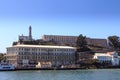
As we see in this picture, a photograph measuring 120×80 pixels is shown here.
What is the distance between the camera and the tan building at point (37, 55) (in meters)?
73.4

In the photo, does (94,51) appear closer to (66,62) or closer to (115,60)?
(115,60)

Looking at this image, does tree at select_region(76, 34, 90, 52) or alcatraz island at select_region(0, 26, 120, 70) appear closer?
alcatraz island at select_region(0, 26, 120, 70)

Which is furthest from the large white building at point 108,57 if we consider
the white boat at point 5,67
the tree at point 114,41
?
the white boat at point 5,67

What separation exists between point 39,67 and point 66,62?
1213 cm

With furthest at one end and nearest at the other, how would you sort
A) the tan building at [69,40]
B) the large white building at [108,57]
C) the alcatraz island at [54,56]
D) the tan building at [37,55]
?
the tan building at [69,40], the large white building at [108,57], the tan building at [37,55], the alcatraz island at [54,56]

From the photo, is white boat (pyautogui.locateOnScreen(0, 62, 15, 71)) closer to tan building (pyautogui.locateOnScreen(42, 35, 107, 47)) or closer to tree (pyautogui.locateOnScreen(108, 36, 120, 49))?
tan building (pyautogui.locateOnScreen(42, 35, 107, 47))

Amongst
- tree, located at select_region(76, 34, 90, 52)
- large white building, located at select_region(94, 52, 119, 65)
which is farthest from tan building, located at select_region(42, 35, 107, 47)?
large white building, located at select_region(94, 52, 119, 65)

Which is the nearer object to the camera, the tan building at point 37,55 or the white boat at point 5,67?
the white boat at point 5,67

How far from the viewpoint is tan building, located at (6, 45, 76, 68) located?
7338 cm

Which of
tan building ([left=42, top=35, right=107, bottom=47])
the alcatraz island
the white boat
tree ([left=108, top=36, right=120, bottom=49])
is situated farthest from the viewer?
tree ([left=108, top=36, right=120, bottom=49])

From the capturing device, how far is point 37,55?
2970 inches

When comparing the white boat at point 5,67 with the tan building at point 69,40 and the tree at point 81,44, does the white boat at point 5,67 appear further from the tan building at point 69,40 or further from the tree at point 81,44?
the tan building at point 69,40

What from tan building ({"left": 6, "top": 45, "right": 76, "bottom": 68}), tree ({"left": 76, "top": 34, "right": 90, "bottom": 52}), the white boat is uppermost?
tree ({"left": 76, "top": 34, "right": 90, "bottom": 52})

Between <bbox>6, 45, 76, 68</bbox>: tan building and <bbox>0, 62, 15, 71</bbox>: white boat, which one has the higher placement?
<bbox>6, 45, 76, 68</bbox>: tan building
